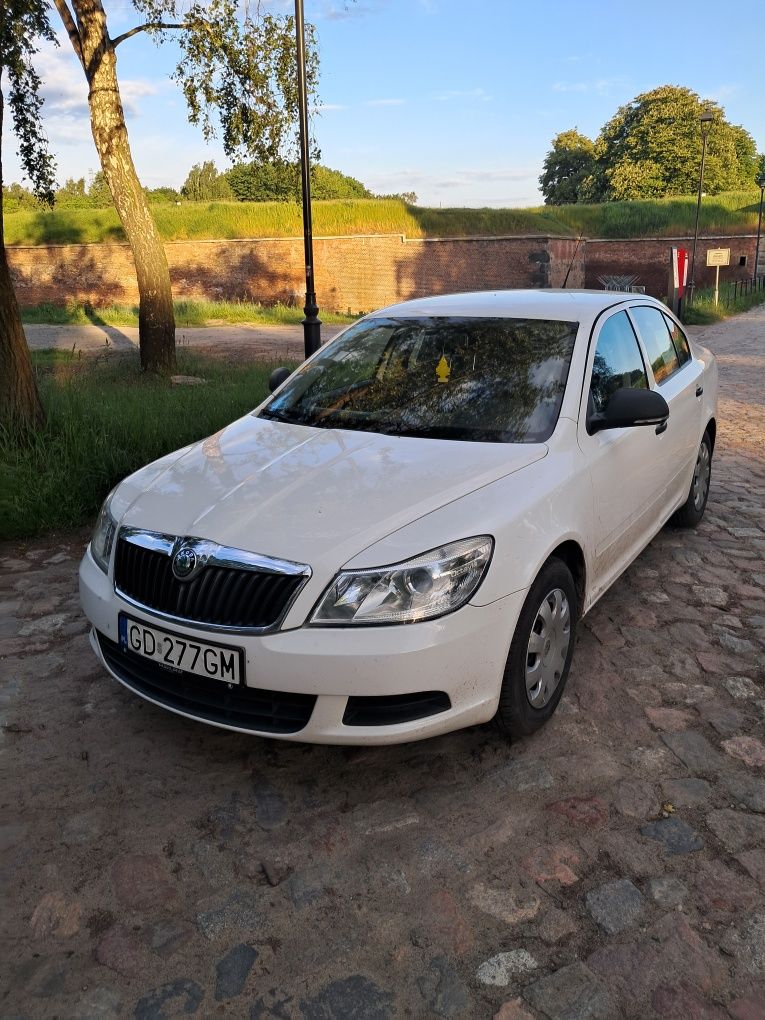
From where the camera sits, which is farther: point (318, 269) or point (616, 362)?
point (318, 269)

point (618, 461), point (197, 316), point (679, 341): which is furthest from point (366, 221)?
point (618, 461)

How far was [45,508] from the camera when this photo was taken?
5.84m

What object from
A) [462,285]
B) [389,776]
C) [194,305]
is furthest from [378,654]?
[462,285]

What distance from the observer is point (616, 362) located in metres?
4.12

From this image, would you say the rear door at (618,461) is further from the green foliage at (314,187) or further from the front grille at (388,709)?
the green foliage at (314,187)

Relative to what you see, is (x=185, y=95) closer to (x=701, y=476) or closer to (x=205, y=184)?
(x=701, y=476)

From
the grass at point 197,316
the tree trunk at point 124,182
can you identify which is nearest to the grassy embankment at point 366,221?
the grass at point 197,316

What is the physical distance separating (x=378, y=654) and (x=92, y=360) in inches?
536

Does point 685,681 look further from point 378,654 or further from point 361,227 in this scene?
point 361,227

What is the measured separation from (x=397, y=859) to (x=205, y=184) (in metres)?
98.6

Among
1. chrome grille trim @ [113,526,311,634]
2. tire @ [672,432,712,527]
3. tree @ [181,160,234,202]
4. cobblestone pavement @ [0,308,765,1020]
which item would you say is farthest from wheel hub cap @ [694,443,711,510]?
tree @ [181,160,234,202]

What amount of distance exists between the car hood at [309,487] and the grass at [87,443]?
8.21ft

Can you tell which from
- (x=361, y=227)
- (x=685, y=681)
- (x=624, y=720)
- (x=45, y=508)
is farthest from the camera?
(x=361, y=227)

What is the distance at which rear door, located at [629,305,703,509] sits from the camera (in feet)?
15.2
